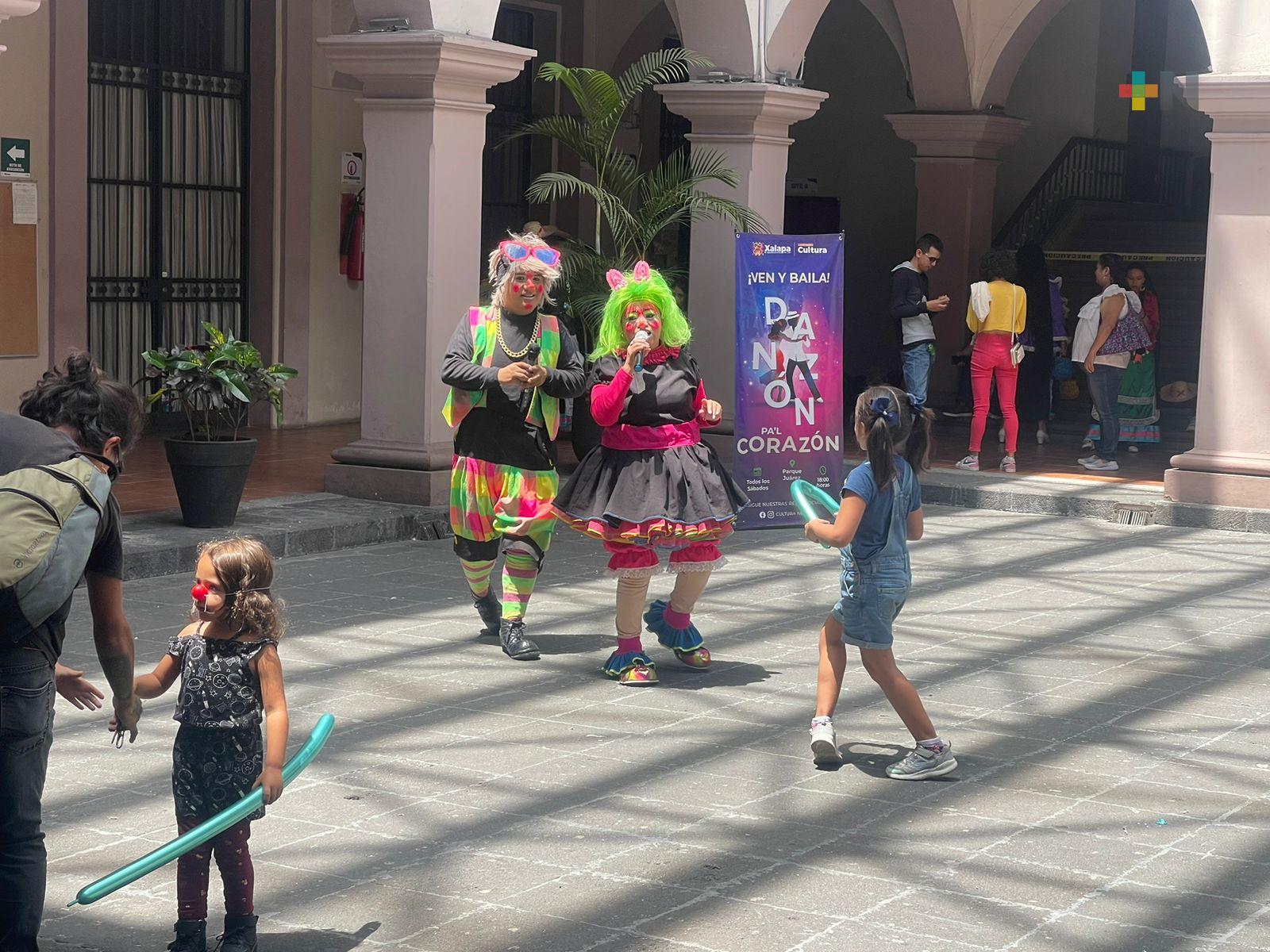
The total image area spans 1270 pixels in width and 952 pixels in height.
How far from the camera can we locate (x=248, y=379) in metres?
9.41

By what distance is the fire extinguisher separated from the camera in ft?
46.8

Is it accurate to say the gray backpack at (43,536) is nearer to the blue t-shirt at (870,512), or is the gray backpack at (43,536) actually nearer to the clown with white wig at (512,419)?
the blue t-shirt at (870,512)

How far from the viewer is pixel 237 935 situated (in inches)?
155

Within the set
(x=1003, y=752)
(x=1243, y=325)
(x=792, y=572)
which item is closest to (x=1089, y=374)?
(x=1243, y=325)

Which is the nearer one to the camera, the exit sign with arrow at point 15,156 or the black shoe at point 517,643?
the black shoe at point 517,643

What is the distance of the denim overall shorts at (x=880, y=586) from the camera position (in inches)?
220

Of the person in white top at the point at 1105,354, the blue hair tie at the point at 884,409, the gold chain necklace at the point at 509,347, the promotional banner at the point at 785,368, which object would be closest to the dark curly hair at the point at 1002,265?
the person in white top at the point at 1105,354

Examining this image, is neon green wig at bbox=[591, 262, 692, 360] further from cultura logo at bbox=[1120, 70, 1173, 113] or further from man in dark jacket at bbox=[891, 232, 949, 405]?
cultura logo at bbox=[1120, 70, 1173, 113]

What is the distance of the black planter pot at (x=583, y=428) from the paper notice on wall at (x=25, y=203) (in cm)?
369

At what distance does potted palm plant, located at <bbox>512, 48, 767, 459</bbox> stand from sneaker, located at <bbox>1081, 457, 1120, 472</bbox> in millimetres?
2927

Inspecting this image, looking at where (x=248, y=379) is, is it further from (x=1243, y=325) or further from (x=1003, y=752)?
(x=1243, y=325)

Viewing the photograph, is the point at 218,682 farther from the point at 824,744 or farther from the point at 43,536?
the point at 824,744

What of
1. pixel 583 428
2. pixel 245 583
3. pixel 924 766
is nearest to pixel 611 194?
pixel 583 428

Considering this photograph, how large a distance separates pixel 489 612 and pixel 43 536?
4134mm
